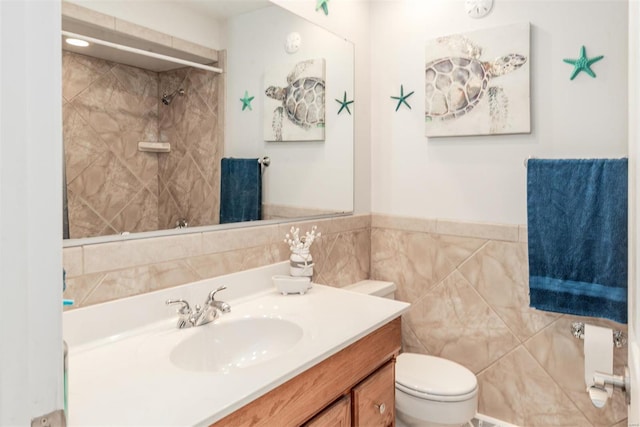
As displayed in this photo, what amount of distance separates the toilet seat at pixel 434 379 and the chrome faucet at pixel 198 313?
876 mm

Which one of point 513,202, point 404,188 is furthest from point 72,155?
point 513,202

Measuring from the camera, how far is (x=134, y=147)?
134cm

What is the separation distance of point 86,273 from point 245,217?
646 mm

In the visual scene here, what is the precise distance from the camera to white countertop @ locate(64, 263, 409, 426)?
844 millimetres

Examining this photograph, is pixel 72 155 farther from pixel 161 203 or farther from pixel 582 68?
pixel 582 68

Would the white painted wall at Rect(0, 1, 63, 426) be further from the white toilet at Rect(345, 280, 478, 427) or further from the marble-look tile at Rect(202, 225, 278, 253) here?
the white toilet at Rect(345, 280, 478, 427)

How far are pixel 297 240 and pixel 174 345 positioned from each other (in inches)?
28.6

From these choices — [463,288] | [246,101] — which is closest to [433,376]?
[463,288]

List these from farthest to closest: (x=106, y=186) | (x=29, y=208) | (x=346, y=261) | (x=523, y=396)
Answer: (x=346, y=261) → (x=523, y=396) → (x=106, y=186) → (x=29, y=208)

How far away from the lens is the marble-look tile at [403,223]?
2.15 metres

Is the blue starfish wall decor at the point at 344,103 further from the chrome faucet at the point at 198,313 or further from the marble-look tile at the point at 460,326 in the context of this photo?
the chrome faucet at the point at 198,313

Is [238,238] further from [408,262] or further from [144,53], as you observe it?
[408,262]

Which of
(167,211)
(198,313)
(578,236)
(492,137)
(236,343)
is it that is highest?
(492,137)

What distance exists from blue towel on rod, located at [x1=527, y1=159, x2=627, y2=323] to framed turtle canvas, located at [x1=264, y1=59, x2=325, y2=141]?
0.99 m
